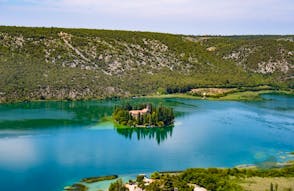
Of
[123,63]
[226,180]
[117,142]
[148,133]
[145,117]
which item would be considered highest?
[123,63]

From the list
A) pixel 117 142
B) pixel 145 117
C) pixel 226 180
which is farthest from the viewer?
pixel 145 117

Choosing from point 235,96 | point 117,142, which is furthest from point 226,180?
point 235,96

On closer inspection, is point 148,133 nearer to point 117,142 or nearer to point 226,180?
point 117,142

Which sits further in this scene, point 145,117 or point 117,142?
point 145,117

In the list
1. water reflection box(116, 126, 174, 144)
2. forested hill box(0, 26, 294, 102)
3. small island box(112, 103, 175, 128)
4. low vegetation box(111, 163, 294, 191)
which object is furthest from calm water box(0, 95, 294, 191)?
forested hill box(0, 26, 294, 102)

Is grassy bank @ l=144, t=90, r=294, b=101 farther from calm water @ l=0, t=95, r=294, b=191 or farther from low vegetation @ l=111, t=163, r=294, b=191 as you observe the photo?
low vegetation @ l=111, t=163, r=294, b=191

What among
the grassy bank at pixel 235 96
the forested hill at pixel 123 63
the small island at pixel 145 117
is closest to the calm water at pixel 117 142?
the small island at pixel 145 117

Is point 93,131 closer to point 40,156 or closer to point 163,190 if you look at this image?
point 40,156
